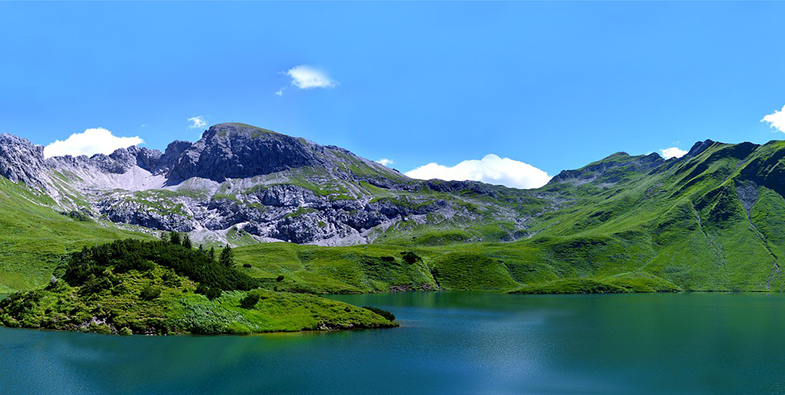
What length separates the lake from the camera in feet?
155

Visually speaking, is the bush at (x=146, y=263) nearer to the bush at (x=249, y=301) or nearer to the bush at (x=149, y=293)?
the bush at (x=249, y=301)

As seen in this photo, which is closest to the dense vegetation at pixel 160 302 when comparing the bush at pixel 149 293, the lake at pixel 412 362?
the bush at pixel 149 293

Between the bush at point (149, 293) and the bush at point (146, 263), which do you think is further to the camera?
the bush at point (146, 263)

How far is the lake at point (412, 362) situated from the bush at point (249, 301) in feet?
36.1

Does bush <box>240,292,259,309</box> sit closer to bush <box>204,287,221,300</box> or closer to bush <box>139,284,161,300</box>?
bush <box>204,287,221,300</box>

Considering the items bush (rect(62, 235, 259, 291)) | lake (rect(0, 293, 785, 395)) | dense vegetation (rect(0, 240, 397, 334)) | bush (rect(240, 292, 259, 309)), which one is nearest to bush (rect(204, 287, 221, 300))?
dense vegetation (rect(0, 240, 397, 334))

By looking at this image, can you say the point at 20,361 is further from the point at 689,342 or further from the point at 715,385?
the point at 689,342

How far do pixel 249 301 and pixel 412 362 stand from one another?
38.0 m

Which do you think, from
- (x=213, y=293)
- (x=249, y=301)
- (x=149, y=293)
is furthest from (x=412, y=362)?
(x=149, y=293)

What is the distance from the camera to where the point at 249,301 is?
84.1m

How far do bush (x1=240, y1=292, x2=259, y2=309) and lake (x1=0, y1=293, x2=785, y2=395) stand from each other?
36.1 ft

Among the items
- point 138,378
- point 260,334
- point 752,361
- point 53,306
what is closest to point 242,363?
point 138,378

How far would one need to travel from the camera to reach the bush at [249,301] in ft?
273

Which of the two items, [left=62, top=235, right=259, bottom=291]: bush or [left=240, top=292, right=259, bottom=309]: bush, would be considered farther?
[left=62, top=235, right=259, bottom=291]: bush
